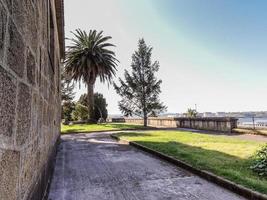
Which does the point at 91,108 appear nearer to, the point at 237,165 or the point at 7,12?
the point at 237,165

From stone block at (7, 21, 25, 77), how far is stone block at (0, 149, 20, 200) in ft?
1.69

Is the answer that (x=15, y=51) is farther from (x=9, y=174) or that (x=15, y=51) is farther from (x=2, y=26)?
(x=9, y=174)

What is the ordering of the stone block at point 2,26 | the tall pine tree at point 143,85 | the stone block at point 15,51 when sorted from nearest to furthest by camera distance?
the stone block at point 2,26 → the stone block at point 15,51 → the tall pine tree at point 143,85

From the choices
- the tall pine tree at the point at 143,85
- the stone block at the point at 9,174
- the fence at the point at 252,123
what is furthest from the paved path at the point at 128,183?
the tall pine tree at the point at 143,85

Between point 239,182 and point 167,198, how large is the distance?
1.35 m

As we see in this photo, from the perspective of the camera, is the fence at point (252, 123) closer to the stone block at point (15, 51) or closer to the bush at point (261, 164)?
the bush at point (261, 164)

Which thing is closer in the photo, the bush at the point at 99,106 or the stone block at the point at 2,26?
the stone block at the point at 2,26

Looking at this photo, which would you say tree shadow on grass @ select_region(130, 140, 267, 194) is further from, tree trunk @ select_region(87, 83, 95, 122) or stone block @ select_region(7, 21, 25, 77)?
tree trunk @ select_region(87, 83, 95, 122)

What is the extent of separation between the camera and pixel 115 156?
27.1 ft

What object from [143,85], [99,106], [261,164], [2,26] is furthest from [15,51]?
[99,106]

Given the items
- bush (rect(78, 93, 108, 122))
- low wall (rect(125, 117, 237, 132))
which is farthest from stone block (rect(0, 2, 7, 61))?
bush (rect(78, 93, 108, 122))

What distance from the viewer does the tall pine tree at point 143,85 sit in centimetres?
2612

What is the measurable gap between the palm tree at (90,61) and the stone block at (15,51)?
27.2m

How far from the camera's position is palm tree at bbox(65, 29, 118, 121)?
95.0 ft
